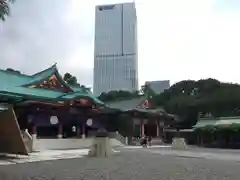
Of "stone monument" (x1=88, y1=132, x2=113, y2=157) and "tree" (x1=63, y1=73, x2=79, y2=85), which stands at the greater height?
"tree" (x1=63, y1=73, x2=79, y2=85)

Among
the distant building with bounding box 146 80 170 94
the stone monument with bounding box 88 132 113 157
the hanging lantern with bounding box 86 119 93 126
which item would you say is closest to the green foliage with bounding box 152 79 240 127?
the hanging lantern with bounding box 86 119 93 126

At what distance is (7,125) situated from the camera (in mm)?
18156

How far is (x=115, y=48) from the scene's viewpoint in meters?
78.3

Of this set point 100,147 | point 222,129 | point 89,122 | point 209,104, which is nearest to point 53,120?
point 89,122

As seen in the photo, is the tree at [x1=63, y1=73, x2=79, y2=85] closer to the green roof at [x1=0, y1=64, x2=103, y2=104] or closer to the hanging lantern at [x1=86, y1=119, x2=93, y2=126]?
the hanging lantern at [x1=86, y1=119, x2=93, y2=126]

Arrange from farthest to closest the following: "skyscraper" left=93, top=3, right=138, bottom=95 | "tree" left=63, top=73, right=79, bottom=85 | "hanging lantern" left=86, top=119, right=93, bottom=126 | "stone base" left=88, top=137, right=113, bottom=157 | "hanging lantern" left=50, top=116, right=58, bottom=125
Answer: "skyscraper" left=93, top=3, right=138, bottom=95, "tree" left=63, top=73, right=79, bottom=85, "hanging lantern" left=86, top=119, right=93, bottom=126, "hanging lantern" left=50, top=116, right=58, bottom=125, "stone base" left=88, top=137, right=113, bottom=157

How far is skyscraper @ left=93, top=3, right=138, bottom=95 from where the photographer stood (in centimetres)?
7394

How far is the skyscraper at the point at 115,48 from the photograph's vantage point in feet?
243

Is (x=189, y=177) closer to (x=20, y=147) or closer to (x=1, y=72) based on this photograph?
(x=20, y=147)

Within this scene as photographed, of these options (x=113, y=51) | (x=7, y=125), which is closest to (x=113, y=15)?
(x=113, y=51)

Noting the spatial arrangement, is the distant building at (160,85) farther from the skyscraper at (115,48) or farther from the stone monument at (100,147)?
the stone monument at (100,147)

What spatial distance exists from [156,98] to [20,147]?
53198 mm

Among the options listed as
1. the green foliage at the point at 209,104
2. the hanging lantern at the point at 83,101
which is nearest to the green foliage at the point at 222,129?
the green foliage at the point at 209,104

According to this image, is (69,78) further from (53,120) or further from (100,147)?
(100,147)
